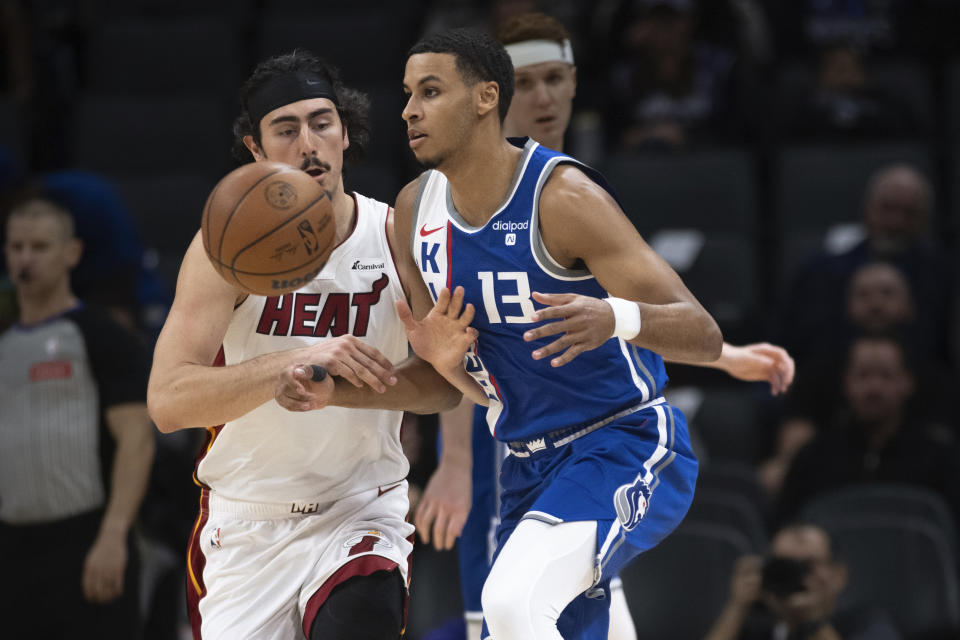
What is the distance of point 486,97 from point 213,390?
1258mm

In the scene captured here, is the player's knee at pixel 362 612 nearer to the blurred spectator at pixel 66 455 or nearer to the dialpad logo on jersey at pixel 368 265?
the dialpad logo on jersey at pixel 368 265

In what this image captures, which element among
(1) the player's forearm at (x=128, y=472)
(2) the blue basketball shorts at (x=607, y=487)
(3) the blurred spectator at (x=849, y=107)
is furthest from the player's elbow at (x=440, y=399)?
(3) the blurred spectator at (x=849, y=107)

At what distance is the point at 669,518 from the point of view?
417 cm

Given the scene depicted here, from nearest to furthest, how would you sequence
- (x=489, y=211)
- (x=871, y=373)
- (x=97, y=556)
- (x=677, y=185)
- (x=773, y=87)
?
(x=489, y=211)
(x=97, y=556)
(x=871, y=373)
(x=677, y=185)
(x=773, y=87)

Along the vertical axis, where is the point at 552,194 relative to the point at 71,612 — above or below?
above

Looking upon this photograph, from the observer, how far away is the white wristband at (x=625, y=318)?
3.61 m

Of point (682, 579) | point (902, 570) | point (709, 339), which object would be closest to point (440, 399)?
point (709, 339)

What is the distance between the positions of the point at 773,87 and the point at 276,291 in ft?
23.5

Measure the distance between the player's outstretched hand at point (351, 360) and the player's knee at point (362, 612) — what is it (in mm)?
601

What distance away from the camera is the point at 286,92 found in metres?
4.30

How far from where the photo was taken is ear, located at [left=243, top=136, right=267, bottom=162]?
14.6 feet

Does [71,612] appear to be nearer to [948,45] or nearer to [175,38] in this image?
[175,38]

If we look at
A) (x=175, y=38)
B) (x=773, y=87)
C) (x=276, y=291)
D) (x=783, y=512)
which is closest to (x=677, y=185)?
(x=773, y=87)

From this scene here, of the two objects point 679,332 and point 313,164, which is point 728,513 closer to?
point 679,332
